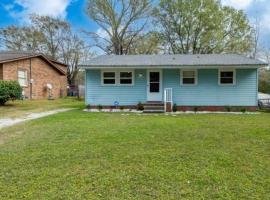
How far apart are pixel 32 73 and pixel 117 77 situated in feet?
37.3

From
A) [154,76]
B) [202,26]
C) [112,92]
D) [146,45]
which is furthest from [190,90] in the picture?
[146,45]

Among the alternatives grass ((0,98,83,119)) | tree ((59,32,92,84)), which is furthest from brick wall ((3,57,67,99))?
tree ((59,32,92,84))

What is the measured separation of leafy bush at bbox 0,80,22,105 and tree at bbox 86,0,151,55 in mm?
16314

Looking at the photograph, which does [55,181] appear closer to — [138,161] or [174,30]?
[138,161]

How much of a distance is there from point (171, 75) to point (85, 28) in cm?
2036

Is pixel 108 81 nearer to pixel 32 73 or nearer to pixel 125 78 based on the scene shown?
pixel 125 78

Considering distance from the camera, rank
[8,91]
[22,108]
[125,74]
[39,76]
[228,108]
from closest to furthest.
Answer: [228,108] < [125,74] < [22,108] < [8,91] < [39,76]

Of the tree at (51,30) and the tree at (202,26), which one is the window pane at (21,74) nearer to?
the tree at (202,26)

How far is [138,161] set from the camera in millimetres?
4926

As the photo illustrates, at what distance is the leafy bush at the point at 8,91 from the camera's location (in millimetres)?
15457

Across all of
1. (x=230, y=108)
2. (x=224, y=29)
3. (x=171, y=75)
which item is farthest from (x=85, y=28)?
(x=230, y=108)

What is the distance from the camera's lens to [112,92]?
48.6 ft

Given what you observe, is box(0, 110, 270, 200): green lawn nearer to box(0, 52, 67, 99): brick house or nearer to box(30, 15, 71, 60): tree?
box(0, 52, 67, 99): brick house

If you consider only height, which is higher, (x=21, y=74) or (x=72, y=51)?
(x=72, y=51)
